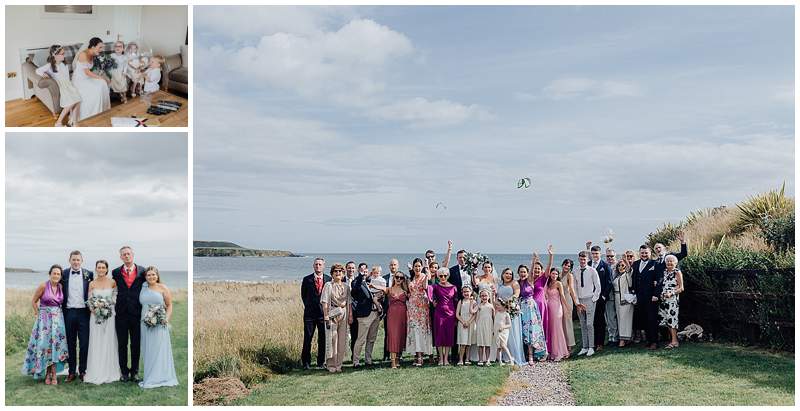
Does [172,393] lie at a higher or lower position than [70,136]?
lower

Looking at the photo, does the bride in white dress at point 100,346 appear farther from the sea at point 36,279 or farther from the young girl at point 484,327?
the young girl at point 484,327

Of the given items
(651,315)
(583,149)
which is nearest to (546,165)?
(583,149)

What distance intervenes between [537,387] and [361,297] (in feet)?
7.93

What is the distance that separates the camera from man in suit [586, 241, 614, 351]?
1055 cm

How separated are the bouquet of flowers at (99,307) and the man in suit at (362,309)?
9.56 feet

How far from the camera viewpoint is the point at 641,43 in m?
16.3

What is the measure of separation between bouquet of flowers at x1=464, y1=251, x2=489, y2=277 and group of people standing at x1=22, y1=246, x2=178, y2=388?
383 cm

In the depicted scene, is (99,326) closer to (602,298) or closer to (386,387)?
(386,387)

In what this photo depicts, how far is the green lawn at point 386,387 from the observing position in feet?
27.9

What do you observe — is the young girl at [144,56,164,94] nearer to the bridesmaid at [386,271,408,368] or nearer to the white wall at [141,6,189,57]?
the white wall at [141,6,189,57]

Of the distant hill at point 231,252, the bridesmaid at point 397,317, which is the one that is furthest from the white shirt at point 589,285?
the distant hill at point 231,252

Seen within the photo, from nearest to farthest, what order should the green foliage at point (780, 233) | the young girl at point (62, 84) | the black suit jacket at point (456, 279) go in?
the young girl at point (62, 84), the black suit jacket at point (456, 279), the green foliage at point (780, 233)

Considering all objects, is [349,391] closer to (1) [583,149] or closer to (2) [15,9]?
(2) [15,9]

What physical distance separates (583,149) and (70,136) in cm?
3126
